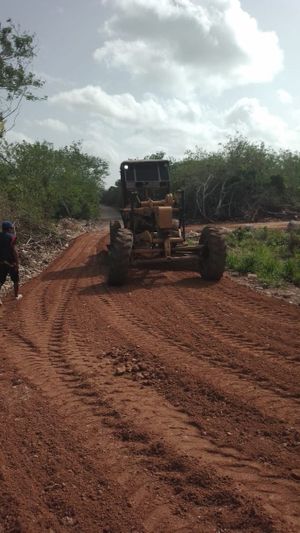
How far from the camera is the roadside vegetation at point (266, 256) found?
1045 centimetres

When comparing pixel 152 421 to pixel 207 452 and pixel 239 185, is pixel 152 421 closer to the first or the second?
pixel 207 452

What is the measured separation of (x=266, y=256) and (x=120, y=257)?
4276 mm

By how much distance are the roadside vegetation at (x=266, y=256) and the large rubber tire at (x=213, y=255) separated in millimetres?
1093

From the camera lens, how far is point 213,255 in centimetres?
967

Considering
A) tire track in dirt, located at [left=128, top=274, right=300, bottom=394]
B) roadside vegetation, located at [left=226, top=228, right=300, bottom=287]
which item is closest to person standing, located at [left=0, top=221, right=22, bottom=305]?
tire track in dirt, located at [left=128, top=274, right=300, bottom=394]

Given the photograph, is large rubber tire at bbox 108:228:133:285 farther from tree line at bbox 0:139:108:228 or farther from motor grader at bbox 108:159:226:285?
tree line at bbox 0:139:108:228

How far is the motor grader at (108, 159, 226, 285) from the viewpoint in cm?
962

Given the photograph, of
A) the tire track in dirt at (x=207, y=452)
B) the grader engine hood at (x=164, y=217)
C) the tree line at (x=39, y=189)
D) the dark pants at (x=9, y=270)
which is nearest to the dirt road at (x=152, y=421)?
the tire track in dirt at (x=207, y=452)

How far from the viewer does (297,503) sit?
2.84 meters

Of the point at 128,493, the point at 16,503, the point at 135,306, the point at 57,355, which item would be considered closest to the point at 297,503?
the point at 128,493

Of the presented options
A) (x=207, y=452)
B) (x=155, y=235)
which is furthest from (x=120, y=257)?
(x=207, y=452)

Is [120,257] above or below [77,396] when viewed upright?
above

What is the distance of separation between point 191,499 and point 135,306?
17.2ft

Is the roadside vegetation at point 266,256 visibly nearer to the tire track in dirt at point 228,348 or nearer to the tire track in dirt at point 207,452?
the tire track in dirt at point 228,348
